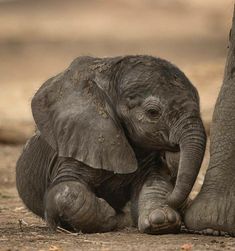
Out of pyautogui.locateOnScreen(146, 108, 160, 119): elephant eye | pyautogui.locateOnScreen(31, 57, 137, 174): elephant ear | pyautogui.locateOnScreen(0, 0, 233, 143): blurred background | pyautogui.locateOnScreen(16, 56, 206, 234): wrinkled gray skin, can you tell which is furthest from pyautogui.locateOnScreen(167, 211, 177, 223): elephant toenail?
pyautogui.locateOnScreen(0, 0, 233, 143): blurred background

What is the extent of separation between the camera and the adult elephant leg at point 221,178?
6.88 meters

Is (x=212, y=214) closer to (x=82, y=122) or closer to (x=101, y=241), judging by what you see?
(x=101, y=241)

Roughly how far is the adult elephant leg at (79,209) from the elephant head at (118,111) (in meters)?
0.18

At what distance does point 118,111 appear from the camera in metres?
7.21

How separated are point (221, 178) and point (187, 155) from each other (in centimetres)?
37

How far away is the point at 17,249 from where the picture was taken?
6.34m

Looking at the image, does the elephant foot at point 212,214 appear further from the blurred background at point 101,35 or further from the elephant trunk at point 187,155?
the blurred background at point 101,35

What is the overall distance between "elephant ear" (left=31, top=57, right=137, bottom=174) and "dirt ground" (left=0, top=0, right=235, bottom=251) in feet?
1.47

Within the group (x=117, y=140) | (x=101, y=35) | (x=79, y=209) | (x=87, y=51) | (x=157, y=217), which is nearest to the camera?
(x=157, y=217)

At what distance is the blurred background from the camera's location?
2000 cm

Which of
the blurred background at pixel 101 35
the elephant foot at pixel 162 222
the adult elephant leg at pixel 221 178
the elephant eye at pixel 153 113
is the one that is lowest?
the elephant foot at pixel 162 222

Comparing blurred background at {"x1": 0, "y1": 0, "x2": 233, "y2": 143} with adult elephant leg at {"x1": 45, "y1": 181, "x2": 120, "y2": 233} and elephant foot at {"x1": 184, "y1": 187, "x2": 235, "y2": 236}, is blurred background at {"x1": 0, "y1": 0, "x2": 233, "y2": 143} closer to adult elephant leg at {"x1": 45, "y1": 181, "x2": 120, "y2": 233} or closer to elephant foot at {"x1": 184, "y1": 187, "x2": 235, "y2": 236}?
adult elephant leg at {"x1": 45, "y1": 181, "x2": 120, "y2": 233}

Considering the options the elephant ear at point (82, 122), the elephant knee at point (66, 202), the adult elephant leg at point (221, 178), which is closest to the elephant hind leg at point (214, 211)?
the adult elephant leg at point (221, 178)

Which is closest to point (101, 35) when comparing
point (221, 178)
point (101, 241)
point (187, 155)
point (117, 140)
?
point (117, 140)
